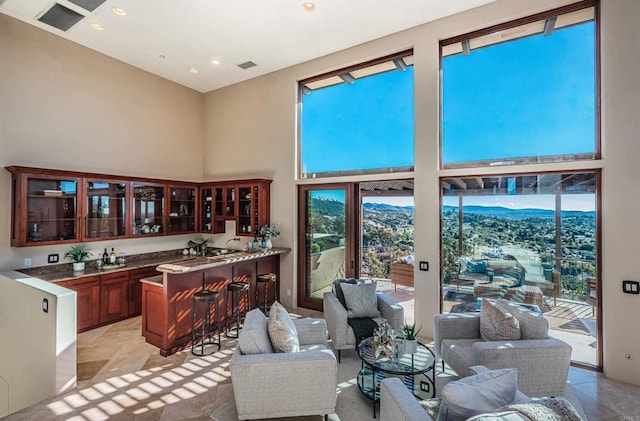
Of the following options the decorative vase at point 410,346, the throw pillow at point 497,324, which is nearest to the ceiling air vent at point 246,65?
the decorative vase at point 410,346

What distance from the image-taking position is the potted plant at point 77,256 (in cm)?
462

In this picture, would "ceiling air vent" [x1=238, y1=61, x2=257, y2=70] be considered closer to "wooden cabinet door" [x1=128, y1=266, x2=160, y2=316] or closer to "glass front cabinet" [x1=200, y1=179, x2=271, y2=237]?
"glass front cabinet" [x1=200, y1=179, x2=271, y2=237]

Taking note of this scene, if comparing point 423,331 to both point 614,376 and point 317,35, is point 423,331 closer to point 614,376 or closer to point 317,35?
point 614,376

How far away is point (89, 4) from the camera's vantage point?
12.8ft

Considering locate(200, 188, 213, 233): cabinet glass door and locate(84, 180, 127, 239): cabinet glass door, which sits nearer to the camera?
locate(84, 180, 127, 239): cabinet glass door

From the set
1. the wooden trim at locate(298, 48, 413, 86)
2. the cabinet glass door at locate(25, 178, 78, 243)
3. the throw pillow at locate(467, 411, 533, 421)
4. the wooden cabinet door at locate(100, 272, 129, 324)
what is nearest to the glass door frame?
the wooden trim at locate(298, 48, 413, 86)

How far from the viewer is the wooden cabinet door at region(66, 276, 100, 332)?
4406 mm

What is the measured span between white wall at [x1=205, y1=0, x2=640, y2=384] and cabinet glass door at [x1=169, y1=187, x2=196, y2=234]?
86cm

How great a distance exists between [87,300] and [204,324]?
6.13ft

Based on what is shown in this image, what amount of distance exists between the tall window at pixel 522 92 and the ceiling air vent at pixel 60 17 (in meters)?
5.21

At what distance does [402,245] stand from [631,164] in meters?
2.77

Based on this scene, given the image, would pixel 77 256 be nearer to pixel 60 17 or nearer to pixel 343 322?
pixel 60 17

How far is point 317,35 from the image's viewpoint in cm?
464

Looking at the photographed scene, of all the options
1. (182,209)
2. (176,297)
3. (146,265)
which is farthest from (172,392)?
(182,209)
